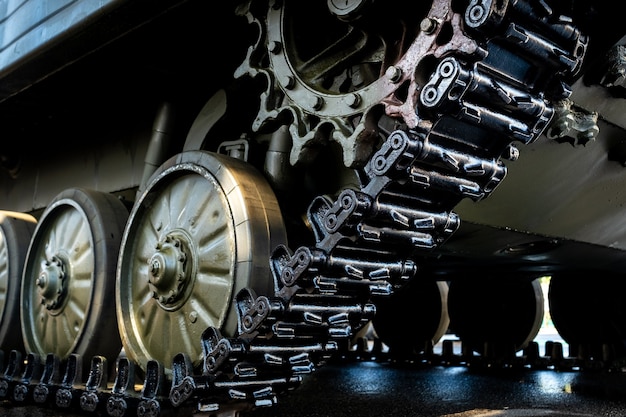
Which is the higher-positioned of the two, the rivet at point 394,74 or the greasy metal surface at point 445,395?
the rivet at point 394,74

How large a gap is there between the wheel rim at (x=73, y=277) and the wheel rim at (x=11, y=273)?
243 mm

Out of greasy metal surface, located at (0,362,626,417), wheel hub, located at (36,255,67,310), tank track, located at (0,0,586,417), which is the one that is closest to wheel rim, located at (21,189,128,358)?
wheel hub, located at (36,255,67,310)

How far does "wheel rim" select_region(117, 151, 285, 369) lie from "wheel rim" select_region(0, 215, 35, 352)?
146 centimetres

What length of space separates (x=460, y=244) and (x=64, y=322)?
2259 millimetres

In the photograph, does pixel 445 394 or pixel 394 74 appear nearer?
pixel 394 74

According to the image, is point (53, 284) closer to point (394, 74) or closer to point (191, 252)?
point (191, 252)

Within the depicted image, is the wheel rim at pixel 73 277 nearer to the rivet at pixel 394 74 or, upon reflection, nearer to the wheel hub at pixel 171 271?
the wheel hub at pixel 171 271

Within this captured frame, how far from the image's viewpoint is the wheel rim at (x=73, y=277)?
150 inches

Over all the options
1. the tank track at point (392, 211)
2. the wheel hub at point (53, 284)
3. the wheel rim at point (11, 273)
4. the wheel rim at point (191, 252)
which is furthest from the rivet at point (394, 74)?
the wheel rim at point (11, 273)

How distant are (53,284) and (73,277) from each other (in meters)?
0.13

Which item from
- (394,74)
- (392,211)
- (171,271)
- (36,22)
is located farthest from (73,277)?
(394,74)

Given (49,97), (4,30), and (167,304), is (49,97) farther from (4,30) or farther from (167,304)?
(167,304)

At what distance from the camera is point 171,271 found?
3193 mm

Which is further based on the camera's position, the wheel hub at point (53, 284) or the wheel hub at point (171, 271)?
the wheel hub at point (53, 284)
